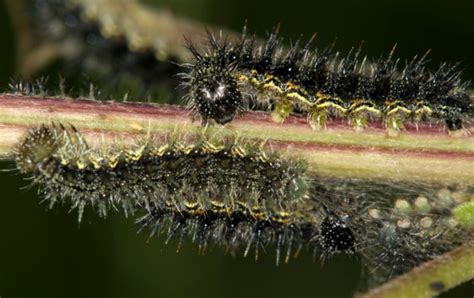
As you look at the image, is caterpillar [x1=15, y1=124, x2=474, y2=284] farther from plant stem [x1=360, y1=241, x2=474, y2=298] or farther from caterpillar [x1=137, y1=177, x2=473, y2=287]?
plant stem [x1=360, y1=241, x2=474, y2=298]

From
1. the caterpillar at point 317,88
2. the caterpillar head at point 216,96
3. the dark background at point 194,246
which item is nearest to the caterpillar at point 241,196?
the caterpillar head at point 216,96

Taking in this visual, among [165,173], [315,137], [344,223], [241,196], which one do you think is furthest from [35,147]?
[344,223]

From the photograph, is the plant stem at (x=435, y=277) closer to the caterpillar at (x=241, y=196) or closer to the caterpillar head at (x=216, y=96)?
the caterpillar at (x=241, y=196)

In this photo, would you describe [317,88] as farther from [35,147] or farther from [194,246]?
[194,246]

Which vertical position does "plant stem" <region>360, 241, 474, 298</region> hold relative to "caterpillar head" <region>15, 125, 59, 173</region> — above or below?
below

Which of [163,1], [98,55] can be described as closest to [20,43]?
[98,55]

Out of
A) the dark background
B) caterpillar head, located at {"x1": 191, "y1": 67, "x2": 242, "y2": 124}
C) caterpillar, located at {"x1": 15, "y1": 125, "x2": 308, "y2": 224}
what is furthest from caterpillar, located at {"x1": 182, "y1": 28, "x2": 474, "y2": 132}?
the dark background
